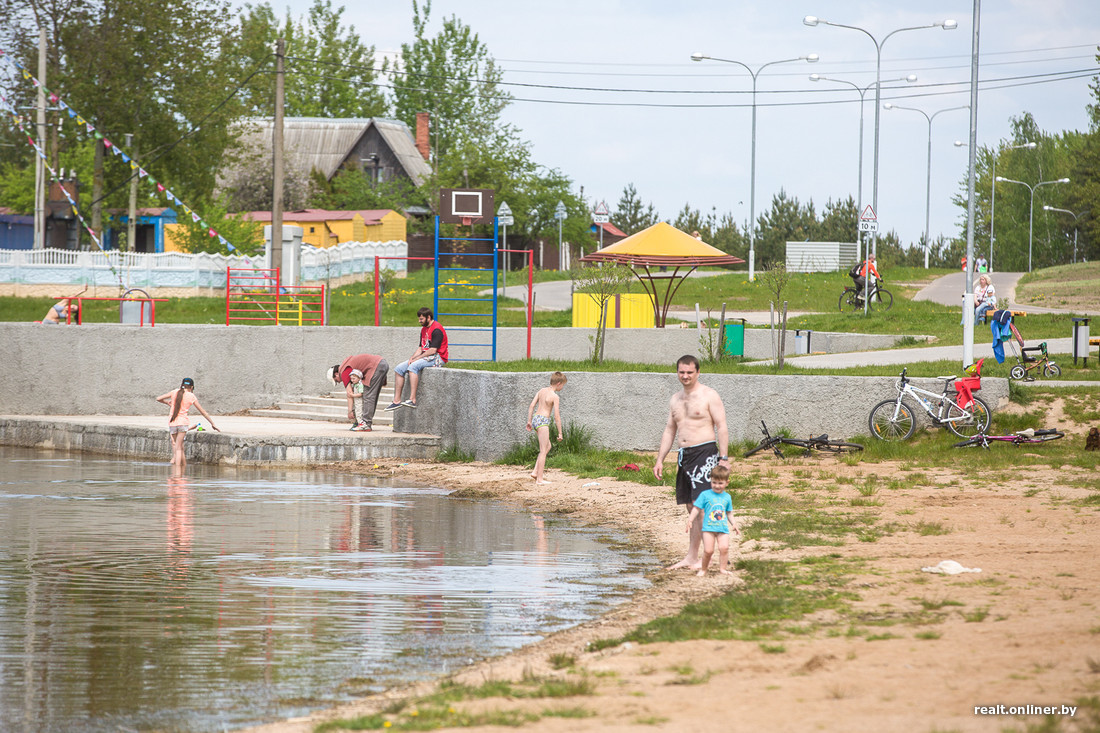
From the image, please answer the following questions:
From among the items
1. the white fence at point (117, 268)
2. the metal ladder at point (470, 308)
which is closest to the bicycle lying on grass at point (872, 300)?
the metal ladder at point (470, 308)

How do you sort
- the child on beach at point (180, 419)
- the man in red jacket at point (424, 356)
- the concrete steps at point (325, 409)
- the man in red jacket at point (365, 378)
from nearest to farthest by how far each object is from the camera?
the child on beach at point (180, 419) < the man in red jacket at point (424, 356) < the man in red jacket at point (365, 378) < the concrete steps at point (325, 409)

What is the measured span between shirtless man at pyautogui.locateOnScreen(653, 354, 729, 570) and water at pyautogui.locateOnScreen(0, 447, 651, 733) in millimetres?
909

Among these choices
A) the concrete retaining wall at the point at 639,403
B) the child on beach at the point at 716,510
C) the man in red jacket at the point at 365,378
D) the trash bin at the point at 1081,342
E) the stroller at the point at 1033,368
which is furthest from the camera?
the man in red jacket at the point at 365,378

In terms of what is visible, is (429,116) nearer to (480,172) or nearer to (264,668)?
(480,172)

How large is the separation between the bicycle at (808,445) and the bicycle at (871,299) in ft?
45.4

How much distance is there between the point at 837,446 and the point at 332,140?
56218 millimetres

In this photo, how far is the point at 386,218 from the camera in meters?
52.6

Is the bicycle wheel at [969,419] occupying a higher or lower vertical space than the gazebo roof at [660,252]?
lower

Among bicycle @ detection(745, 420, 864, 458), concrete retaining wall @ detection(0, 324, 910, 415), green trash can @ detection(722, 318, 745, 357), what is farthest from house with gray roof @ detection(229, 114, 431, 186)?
bicycle @ detection(745, 420, 864, 458)

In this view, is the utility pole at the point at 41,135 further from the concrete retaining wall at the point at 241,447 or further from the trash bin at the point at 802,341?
the trash bin at the point at 802,341

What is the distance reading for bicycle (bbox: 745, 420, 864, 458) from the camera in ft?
53.8

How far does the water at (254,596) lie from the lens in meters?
6.55

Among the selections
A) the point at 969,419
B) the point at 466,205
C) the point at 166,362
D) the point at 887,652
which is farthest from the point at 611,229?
the point at 887,652

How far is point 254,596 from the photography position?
8883 millimetres
